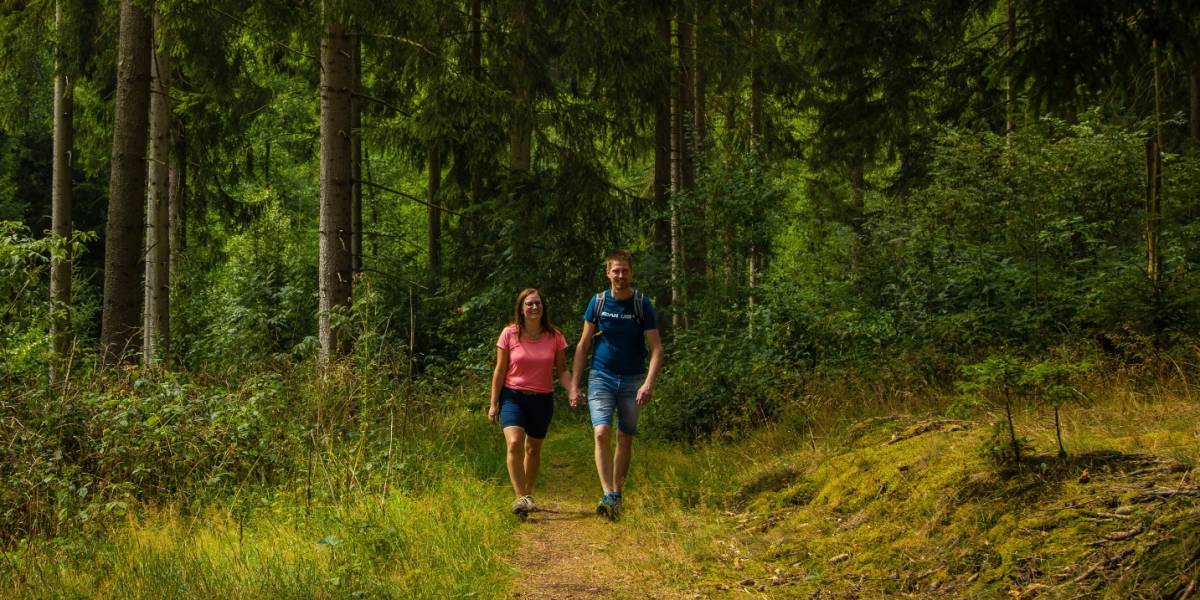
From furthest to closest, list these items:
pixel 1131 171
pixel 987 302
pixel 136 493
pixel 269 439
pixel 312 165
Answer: pixel 312 165
pixel 1131 171
pixel 987 302
pixel 269 439
pixel 136 493

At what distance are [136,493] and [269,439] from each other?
102 centimetres

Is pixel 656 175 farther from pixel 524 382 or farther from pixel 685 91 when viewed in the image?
pixel 524 382

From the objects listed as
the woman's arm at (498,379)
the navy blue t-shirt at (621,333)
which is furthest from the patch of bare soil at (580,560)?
the navy blue t-shirt at (621,333)

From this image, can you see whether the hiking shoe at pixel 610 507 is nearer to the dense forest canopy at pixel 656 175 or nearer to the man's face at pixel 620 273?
the man's face at pixel 620 273

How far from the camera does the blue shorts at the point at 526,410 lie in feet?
23.3

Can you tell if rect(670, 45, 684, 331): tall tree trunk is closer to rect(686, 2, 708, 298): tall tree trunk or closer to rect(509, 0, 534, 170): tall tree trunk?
rect(686, 2, 708, 298): tall tree trunk

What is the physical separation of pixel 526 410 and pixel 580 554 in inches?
58.2

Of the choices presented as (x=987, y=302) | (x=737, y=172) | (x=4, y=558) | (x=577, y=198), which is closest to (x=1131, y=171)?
(x=987, y=302)

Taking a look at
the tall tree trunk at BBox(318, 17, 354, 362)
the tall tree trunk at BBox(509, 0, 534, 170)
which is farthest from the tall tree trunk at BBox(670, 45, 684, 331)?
the tall tree trunk at BBox(318, 17, 354, 362)

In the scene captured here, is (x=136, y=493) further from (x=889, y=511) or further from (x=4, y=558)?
(x=889, y=511)

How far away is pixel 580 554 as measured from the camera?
6.00m

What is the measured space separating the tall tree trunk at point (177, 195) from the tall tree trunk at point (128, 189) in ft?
13.1

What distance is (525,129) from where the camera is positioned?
1185 centimetres

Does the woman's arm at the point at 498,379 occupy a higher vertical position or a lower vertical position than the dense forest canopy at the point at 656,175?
lower
